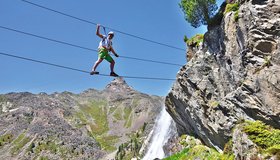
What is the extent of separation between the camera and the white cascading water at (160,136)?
77562 mm

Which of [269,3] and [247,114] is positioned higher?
[269,3]

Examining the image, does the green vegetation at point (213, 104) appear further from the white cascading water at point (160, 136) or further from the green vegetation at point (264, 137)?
the white cascading water at point (160, 136)

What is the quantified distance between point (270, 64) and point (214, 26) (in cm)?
1176

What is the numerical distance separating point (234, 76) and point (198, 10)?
12438 millimetres

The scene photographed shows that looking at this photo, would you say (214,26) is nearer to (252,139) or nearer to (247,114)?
(247,114)

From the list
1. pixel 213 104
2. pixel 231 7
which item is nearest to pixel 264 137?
pixel 213 104

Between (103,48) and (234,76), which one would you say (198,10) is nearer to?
(234,76)

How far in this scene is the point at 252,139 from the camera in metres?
23.4

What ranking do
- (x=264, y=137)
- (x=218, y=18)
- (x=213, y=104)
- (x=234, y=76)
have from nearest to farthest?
(x=264, y=137), (x=234, y=76), (x=213, y=104), (x=218, y=18)

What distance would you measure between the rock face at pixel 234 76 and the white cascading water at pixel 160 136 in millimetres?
33790

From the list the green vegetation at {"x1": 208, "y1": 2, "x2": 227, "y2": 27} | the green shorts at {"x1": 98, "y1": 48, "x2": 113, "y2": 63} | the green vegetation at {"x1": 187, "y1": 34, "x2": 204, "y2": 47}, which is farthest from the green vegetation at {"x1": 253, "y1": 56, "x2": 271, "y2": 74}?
the green vegetation at {"x1": 187, "y1": 34, "x2": 204, "y2": 47}

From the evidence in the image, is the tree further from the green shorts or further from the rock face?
the green shorts

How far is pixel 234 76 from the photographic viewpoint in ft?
107

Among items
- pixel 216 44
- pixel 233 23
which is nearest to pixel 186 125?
pixel 216 44
